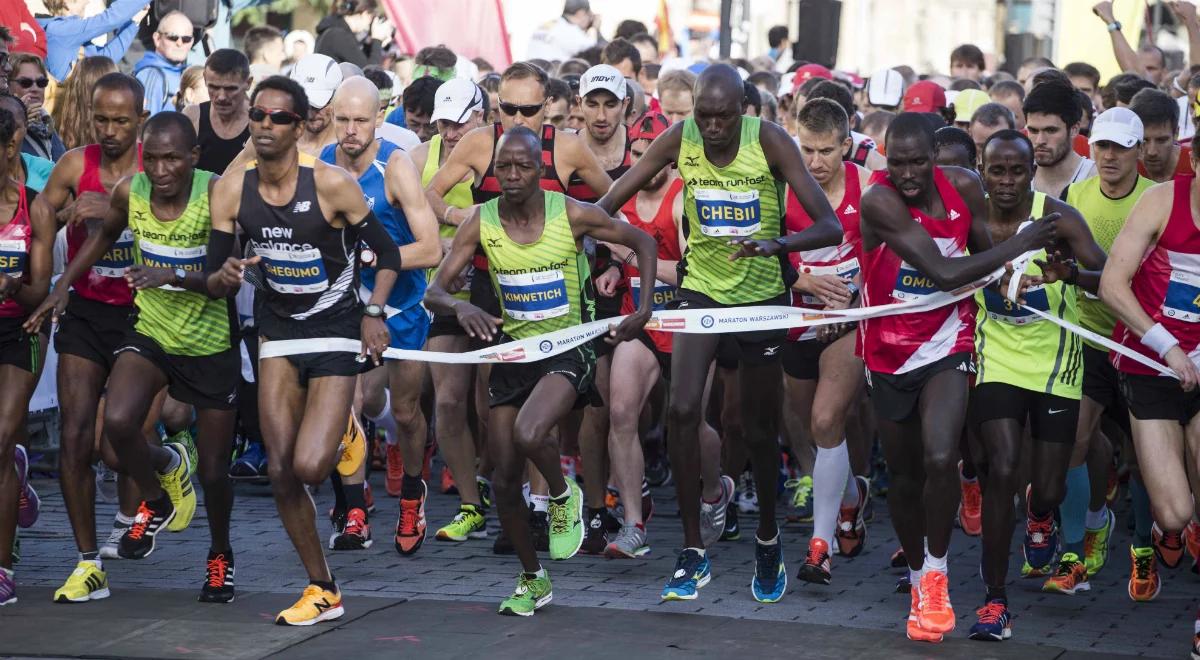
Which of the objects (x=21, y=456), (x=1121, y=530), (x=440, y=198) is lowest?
(x=1121, y=530)

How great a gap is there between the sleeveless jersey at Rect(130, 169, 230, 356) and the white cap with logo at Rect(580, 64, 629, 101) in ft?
8.58

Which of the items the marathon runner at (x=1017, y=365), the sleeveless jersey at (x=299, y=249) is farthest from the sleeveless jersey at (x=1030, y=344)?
the sleeveless jersey at (x=299, y=249)

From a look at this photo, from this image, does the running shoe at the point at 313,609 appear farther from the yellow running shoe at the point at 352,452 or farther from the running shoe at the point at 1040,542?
the running shoe at the point at 1040,542

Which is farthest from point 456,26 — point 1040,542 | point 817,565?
point 1040,542

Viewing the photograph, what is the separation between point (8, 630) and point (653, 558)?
3.19 m

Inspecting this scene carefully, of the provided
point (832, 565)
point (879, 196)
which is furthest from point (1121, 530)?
point (879, 196)

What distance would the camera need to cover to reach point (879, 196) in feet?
25.2

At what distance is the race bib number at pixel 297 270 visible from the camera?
7.85m

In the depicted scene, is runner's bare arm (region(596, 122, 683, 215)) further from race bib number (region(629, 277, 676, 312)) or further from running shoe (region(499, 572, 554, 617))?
running shoe (region(499, 572, 554, 617))

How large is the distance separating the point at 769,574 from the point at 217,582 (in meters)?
2.36

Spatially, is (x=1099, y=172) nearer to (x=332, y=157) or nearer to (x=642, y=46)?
(x=332, y=157)

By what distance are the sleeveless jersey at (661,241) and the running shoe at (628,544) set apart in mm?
935

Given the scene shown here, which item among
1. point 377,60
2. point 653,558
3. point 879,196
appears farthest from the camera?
point 377,60

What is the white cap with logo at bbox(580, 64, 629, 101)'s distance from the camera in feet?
33.3
